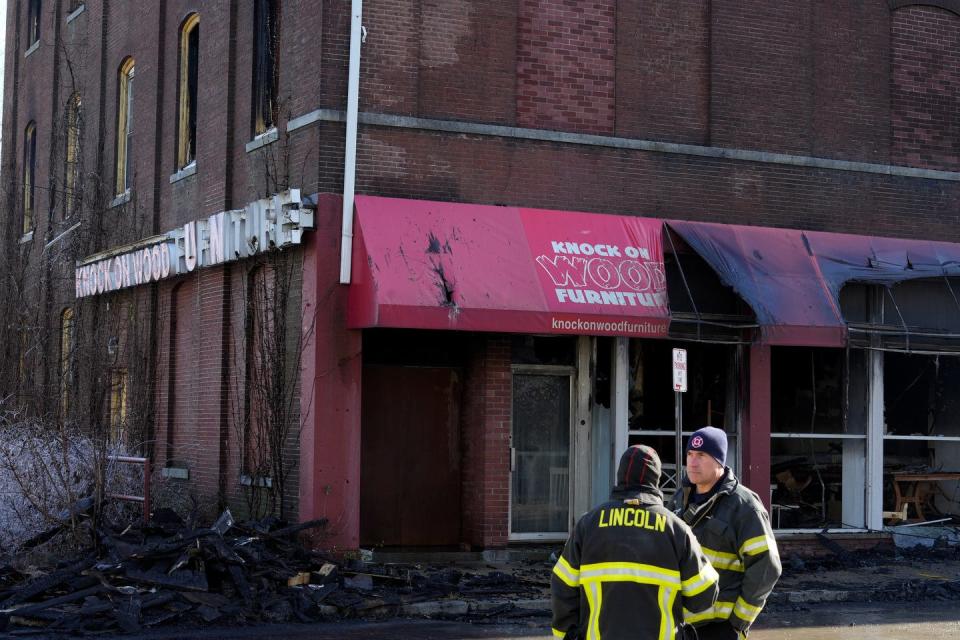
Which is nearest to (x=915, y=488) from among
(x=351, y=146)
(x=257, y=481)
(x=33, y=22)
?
(x=257, y=481)

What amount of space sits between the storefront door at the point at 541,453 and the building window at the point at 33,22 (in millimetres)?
17396

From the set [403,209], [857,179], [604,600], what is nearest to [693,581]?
[604,600]

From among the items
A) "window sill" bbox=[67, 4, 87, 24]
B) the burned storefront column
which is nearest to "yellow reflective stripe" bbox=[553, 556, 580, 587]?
the burned storefront column

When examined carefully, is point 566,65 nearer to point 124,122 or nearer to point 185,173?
point 185,173

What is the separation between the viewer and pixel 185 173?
19.5 metres

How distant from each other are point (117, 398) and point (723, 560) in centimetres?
1709

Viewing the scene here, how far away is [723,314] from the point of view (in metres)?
16.4

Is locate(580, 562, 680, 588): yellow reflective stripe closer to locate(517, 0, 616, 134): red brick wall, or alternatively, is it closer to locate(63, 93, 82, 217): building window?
locate(517, 0, 616, 134): red brick wall

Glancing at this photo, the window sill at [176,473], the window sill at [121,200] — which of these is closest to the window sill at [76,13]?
the window sill at [121,200]

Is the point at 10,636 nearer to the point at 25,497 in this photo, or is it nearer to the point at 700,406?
the point at 25,497

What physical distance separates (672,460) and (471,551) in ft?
9.95

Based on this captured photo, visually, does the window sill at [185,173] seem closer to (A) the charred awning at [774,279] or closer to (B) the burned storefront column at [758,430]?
(A) the charred awning at [774,279]

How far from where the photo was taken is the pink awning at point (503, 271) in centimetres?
1453

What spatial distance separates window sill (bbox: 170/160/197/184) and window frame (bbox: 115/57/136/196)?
2949mm
